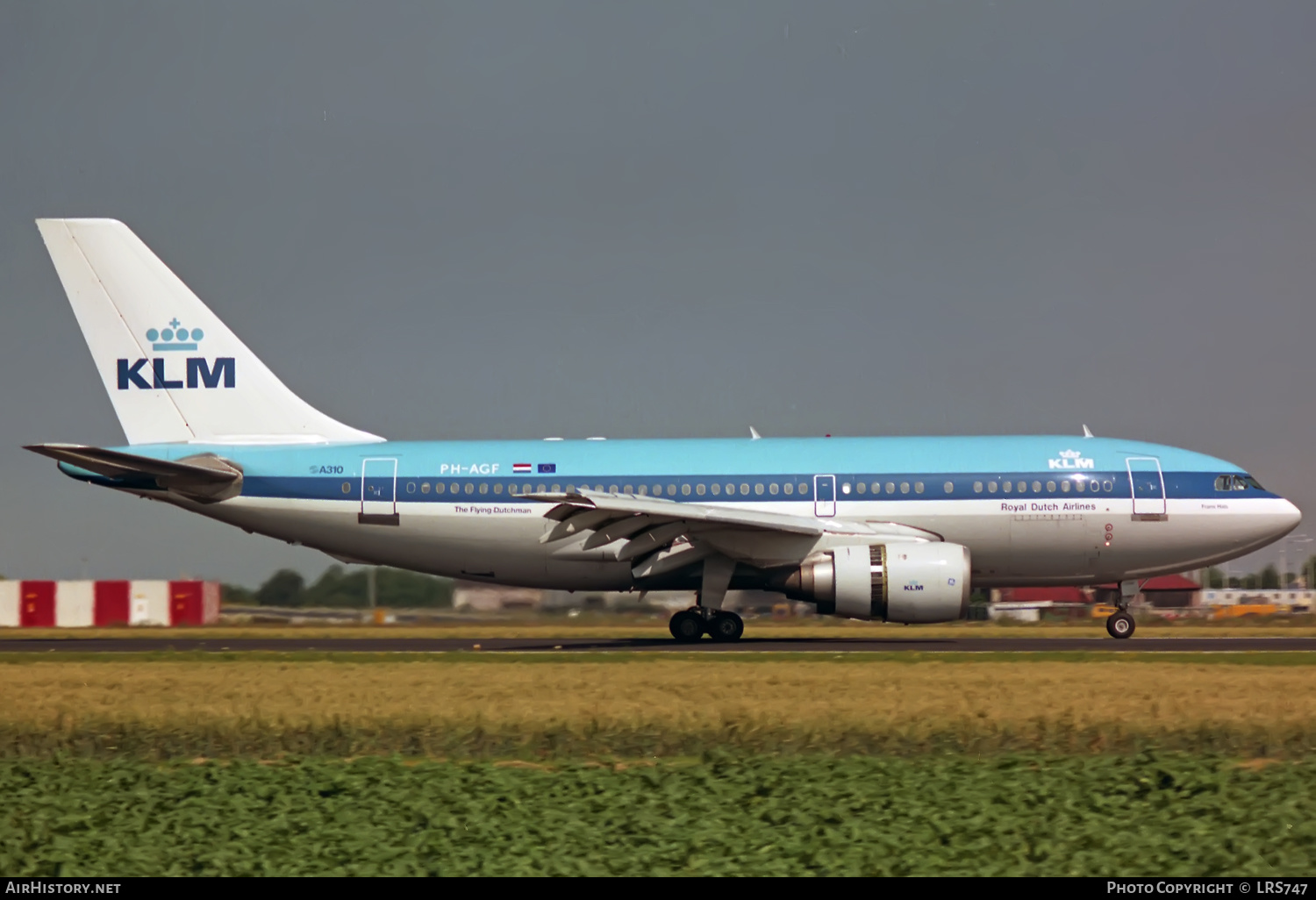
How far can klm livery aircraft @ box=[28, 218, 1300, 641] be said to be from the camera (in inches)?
1042

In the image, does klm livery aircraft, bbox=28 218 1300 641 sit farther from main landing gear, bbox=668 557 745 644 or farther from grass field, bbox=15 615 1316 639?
grass field, bbox=15 615 1316 639

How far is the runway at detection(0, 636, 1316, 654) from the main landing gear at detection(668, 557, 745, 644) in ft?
1.08

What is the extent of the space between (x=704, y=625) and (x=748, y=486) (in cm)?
278

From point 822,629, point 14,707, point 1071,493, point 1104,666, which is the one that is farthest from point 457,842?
point 822,629

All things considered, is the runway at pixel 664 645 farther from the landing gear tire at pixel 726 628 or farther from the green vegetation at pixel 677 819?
the green vegetation at pixel 677 819

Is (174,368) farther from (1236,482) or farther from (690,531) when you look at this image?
(1236,482)

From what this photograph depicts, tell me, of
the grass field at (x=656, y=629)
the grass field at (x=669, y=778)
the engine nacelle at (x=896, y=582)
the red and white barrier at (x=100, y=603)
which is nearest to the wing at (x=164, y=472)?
the grass field at (x=656, y=629)

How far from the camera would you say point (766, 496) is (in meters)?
26.9

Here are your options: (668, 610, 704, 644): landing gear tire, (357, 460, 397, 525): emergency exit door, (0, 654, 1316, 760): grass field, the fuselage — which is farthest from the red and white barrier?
(0, 654, 1316, 760): grass field

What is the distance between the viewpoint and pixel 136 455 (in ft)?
88.6

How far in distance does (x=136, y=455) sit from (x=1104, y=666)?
18043mm

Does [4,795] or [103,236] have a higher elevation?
[103,236]

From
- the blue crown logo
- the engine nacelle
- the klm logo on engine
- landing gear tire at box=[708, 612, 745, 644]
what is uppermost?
the blue crown logo

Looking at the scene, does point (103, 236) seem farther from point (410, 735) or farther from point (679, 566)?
point (410, 735)
